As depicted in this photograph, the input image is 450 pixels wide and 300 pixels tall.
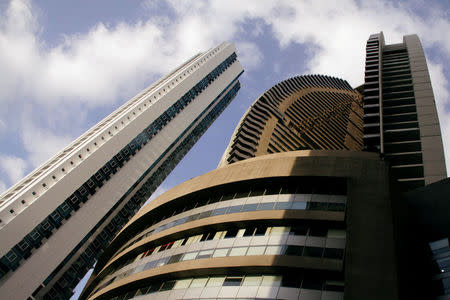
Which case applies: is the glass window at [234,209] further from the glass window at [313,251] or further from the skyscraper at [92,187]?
the skyscraper at [92,187]

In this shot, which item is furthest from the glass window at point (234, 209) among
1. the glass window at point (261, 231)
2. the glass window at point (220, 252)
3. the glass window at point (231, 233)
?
the glass window at point (220, 252)

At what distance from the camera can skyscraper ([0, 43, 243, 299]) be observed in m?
50.9

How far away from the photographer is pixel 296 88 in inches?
4572

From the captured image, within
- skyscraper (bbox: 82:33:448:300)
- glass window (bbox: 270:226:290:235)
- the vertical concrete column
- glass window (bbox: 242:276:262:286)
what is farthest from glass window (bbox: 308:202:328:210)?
the vertical concrete column

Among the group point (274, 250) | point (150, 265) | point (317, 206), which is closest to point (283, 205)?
Answer: point (317, 206)

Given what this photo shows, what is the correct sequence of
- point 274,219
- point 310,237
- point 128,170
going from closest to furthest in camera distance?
point 310,237
point 274,219
point 128,170

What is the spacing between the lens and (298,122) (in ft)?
324

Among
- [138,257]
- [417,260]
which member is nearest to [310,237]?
[417,260]

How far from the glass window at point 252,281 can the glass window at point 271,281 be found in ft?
1.05

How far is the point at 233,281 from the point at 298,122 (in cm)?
8069

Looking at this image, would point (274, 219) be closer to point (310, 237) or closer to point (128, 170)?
point (310, 237)

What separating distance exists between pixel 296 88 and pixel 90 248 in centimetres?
7945

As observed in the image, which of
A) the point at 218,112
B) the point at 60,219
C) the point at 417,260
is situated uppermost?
the point at 218,112

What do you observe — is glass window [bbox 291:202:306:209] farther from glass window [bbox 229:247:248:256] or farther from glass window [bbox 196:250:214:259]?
glass window [bbox 196:250:214:259]
